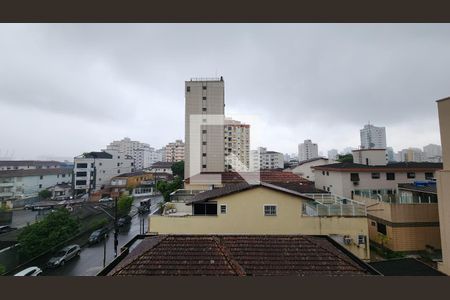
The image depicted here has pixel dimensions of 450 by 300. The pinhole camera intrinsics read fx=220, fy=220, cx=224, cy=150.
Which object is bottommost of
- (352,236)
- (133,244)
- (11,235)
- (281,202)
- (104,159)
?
(11,235)

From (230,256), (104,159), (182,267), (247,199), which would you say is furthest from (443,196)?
(104,159)

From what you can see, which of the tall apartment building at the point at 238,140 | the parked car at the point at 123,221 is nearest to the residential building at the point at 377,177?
the parked car at the point at 123,221

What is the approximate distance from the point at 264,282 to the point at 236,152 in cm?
3447

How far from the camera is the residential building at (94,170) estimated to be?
28.8 metres

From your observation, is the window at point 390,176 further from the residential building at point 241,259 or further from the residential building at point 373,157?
the residential building at point 241,259

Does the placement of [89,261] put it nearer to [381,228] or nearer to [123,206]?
[123,206]

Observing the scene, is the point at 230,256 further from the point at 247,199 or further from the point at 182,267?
the point at 247,199

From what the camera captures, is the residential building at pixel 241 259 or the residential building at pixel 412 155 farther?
the residential building at pixel 412 155

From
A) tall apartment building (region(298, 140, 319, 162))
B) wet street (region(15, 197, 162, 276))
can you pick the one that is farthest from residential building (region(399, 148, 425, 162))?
wet street (region(15, 197, 162, 276))

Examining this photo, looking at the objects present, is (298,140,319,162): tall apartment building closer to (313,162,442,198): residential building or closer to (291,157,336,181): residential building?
(291,157,336,181): residential building

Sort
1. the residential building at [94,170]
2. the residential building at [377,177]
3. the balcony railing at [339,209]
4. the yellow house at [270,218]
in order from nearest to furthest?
the yellow house at [270,218], the balcony railing at [339,209], the residential building at [377,177], the residential building at [94,170]

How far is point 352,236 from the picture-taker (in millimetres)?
7871

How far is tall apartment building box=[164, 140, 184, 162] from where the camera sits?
189 feet

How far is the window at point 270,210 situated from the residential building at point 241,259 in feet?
10.1
